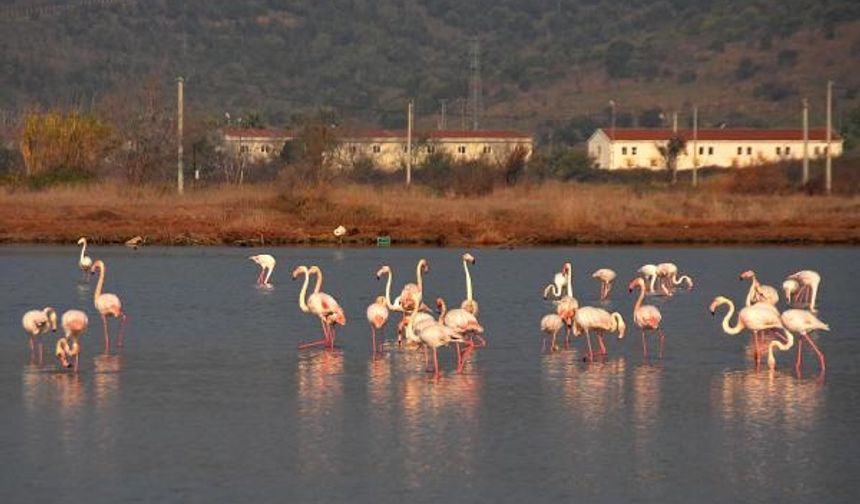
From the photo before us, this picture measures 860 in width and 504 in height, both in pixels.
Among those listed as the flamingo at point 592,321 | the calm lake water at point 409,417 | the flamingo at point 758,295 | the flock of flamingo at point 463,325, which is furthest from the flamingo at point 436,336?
the flamingo at point 758,295

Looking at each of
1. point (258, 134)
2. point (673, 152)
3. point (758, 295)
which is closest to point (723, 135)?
point (673, 152)

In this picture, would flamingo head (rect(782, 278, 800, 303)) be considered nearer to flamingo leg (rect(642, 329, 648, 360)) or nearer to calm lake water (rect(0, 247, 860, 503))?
calm lake water (rect(0, 247, 860, 503))

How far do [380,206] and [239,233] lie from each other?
4540 mm

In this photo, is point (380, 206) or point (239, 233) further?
point (380, 206)

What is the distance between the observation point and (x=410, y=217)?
141 feet

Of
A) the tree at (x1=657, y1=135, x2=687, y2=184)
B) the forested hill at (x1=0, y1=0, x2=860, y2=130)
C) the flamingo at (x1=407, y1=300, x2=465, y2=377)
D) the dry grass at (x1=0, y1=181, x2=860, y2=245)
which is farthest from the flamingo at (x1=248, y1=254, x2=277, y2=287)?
the forested hill at (x1=0, y1=0, x2=860, y2=130)

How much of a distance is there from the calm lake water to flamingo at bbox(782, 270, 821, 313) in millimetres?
499

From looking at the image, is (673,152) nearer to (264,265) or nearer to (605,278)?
(264,265)

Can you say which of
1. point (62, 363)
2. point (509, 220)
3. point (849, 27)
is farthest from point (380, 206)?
point (849, 27)

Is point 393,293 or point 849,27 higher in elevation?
point 849,27

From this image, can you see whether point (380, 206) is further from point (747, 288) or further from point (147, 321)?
point (147, 321)

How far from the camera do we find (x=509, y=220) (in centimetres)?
4347

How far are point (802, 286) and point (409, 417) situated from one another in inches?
511

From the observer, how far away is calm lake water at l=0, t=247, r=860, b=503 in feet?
41.4
